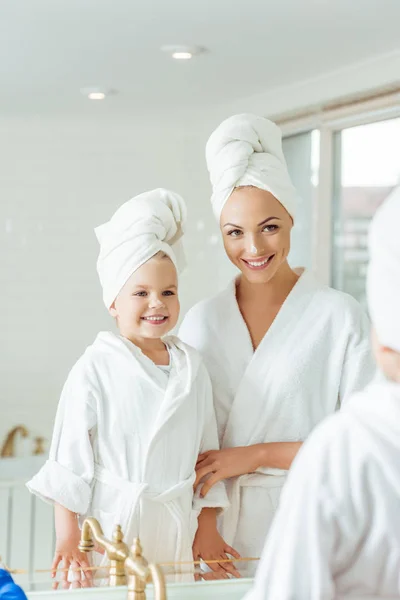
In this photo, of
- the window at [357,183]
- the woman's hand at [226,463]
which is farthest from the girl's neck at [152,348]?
the window at [357,183]

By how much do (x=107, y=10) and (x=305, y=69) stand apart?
0.47 meters

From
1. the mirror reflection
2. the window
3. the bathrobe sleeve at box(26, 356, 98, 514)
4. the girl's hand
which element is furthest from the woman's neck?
the window

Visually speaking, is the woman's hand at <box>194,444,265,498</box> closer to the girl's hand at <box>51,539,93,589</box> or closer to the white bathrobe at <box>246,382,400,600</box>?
the girl's hand at <box>51,539,93,589</box>

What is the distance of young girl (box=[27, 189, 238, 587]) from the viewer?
0.88 meters

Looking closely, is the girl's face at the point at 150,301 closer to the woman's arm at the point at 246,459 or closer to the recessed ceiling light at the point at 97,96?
the woman's arm at the point at 246,459

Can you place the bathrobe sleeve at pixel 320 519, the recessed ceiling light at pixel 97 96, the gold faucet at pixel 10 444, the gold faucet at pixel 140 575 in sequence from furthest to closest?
the recessed ceiling light at pixel 97 96 → the gold faucet at pixel 10 444 → the gold faucet at pixel 140 575 → the bathrobe sleeve at pixel 320 519

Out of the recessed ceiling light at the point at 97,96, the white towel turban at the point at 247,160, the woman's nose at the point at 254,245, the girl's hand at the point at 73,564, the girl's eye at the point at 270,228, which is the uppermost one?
the recessed ceiling light at the point at 97,96

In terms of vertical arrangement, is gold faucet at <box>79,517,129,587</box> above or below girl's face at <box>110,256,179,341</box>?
below

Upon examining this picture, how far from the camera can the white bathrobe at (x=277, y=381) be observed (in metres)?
0.96

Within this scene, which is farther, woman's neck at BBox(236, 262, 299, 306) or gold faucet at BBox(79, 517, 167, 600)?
woman's neck at BBox(236, 262, 299, 306)

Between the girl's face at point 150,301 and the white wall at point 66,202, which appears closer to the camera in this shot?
the girl's face at point 150,301

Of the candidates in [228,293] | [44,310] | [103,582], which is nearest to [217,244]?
[228,293]

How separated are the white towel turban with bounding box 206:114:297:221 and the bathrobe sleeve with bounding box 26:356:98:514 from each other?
0.25 meters

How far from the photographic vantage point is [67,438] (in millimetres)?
883
